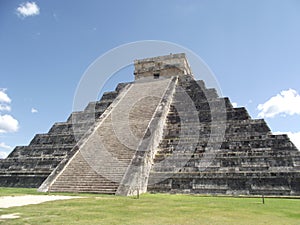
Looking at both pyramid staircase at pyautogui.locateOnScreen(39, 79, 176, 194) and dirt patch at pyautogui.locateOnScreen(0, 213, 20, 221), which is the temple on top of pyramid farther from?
dirt patch at pyautogui.locateOnScreen(0, 213, 20, 221)

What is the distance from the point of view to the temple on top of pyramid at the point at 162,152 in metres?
10.3

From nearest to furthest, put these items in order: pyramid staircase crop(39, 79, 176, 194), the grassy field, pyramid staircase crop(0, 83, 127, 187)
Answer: the grassy field, pyramid staircase crop(39, 79, 176, 194), pyramid staircase crop(0, 83, 127, 187)

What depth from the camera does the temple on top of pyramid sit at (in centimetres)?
1033

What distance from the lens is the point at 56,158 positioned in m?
14.1

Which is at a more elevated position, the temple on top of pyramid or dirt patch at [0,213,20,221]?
the temple on top of pyramid

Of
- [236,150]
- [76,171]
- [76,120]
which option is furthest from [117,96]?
[236,150]

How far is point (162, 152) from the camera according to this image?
12.5 metres

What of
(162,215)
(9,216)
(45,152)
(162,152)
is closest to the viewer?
(9,216)

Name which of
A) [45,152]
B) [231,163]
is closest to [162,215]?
[231,163]

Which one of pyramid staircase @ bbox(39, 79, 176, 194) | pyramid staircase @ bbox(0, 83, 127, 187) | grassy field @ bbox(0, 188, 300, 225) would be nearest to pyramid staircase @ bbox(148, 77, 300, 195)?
pyramid staircase @ bbox(39, 79, 176, 194)

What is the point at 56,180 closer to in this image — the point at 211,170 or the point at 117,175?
the point at 117,175

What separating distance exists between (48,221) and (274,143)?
970 cm

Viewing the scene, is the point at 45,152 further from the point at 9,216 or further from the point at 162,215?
the point at 162,215

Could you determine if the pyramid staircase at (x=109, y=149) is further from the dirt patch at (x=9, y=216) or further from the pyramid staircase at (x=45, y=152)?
the dirt patch at (x=9, y=216)
